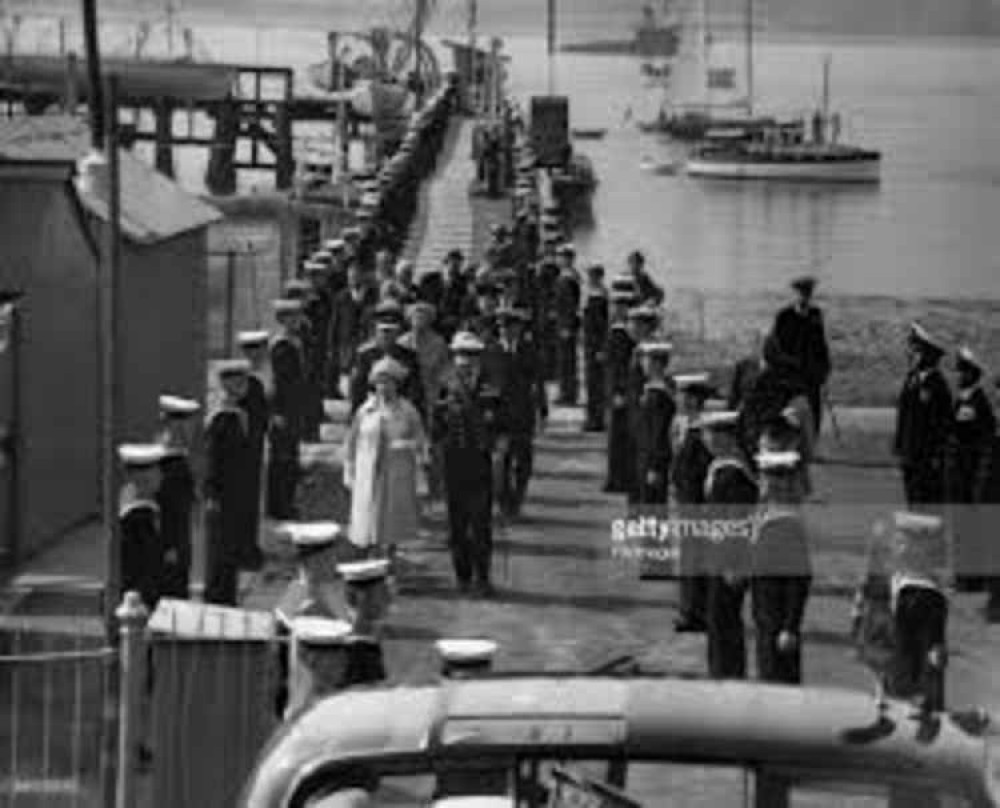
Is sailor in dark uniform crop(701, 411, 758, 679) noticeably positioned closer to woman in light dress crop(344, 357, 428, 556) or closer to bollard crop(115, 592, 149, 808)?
woman in light dress crop(344, 357, 428, 556)

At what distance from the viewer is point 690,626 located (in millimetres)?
13898

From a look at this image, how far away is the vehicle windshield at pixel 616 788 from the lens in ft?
18.9

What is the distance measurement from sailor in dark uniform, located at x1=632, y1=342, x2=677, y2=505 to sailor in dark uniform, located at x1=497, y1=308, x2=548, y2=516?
0.82m

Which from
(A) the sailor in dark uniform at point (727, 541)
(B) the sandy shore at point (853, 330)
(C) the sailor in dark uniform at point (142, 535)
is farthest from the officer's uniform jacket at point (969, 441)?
(B) the sandy shore at point (853, 330)

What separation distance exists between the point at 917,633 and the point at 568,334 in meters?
11.9

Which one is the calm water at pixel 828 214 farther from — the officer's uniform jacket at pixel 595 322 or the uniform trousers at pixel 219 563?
the uniform trousers at pixel 219 563

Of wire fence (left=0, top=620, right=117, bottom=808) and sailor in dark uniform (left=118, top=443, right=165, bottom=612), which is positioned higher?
sailor in dark uniform (left=118, top=443, right=165, bottom=612)

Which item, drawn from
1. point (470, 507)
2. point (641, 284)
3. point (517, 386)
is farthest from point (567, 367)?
point (470, 507)

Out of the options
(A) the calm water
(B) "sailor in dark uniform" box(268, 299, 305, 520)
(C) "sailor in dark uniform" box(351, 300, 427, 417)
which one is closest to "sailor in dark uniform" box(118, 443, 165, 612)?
(C) "sailor in dark uniform" box(351, 300, 427, 417)

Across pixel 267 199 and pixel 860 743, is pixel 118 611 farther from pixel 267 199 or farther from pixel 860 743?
pixel 267 199

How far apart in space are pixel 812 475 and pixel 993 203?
7624cm

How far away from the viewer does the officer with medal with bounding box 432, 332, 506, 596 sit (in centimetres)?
1450

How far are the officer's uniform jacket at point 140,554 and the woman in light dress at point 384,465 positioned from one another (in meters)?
2.61

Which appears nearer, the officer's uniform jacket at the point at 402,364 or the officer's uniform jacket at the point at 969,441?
the officer's uniform jacket at the point at 969,441
